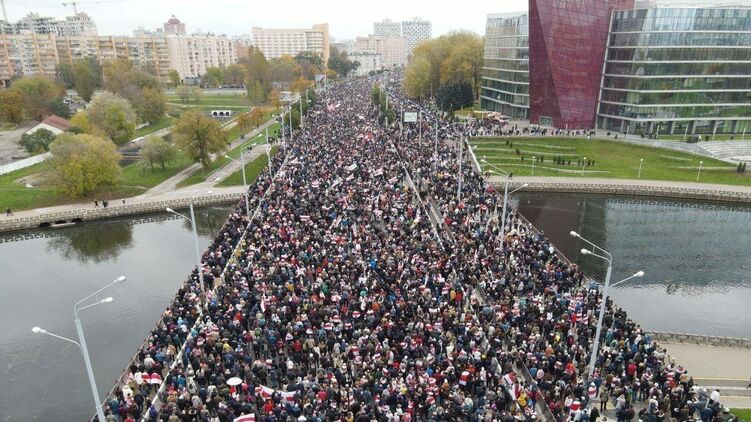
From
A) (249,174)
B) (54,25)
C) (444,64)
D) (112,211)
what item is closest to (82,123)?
(249,174)

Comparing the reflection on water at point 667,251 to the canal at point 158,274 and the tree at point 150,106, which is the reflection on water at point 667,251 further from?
the tree at point 150,106

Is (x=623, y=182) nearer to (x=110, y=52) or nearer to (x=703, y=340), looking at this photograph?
(x=703, y=340)

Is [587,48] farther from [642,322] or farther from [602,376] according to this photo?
[602,376]

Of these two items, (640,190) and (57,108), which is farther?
(57,108)

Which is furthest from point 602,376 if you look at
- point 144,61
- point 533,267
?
point 144,61

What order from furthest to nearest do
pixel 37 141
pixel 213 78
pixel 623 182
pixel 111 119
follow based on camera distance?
pixel 213 78, pixel 111 119, pixel 37 141, pixel 623 182

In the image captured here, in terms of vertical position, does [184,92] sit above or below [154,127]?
above

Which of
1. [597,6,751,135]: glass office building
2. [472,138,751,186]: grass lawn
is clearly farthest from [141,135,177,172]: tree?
[597,6,751,135]: glass office building
